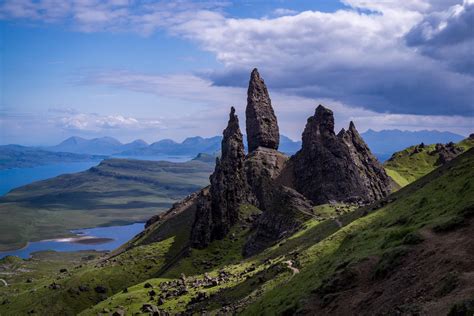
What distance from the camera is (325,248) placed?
101 m

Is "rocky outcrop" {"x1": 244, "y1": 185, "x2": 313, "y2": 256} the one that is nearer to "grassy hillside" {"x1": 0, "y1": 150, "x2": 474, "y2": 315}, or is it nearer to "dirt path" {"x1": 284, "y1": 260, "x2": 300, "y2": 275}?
"grassy hillside" {"x1": 0, "y1": 150, "x2": 474, "y2": 315}

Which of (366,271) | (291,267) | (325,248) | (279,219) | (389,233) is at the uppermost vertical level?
(389,233)

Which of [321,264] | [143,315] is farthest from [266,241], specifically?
[321,264]

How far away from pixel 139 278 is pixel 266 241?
61.3 metres

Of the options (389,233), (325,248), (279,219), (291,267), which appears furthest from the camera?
(279,219)

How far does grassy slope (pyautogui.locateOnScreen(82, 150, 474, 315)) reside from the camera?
65125 mm

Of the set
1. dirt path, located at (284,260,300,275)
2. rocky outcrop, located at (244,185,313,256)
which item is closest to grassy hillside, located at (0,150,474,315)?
dirt path, located at (284,260,300,275)

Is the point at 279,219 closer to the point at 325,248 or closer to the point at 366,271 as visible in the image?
the point at 325,248

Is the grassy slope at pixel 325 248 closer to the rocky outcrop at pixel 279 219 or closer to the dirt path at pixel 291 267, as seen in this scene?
the dirt path at pixel 291 267

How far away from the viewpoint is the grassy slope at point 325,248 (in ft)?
214

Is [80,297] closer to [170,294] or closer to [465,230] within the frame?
[170,294]

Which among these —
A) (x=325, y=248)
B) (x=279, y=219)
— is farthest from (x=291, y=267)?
(x=279, y=219)

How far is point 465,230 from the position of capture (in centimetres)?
5281

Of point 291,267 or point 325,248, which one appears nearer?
point 291,267
